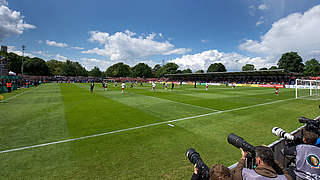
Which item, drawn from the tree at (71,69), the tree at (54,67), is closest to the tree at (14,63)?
the tree at (54,67)

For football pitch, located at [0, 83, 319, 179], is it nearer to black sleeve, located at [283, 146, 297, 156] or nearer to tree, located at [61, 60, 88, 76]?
black sleeve, located at [283, 146, 297, 156]

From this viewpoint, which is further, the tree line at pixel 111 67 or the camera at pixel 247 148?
the tree line at pixel 111 67

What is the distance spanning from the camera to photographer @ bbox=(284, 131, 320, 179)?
2.68 m

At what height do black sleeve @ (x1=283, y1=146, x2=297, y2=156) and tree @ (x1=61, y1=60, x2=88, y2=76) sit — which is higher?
tree @ (x1=61, y1=60, x2=88, y2=76)

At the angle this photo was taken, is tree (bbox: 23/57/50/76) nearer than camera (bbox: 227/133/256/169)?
No

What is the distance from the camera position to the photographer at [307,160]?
8.79 ft

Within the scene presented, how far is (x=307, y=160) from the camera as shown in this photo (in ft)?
9.12

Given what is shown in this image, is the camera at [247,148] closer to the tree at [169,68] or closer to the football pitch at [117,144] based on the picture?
the football pitch at [117,144]

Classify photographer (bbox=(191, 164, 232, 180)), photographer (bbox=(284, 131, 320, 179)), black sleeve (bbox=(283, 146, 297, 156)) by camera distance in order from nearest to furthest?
photographer (bbox=(191, 164, 232, 180)), photographer (bbox=(284, 131, 320, 179)), black sleeve (bbox=(283, 146, 297, 156))

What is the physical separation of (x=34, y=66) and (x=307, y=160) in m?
108

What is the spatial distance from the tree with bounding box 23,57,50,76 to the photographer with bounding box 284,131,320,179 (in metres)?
108

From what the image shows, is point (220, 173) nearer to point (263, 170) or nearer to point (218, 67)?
point (263, 170)

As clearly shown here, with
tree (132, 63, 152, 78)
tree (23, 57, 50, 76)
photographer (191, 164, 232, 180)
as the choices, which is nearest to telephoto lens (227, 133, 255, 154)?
photographer (191, 164, 232, 180)

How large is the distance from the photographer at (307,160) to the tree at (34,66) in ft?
355
